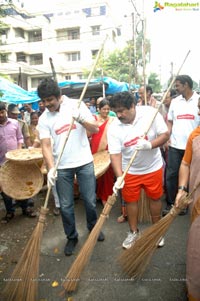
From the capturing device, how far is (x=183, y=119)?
3482 millimetres

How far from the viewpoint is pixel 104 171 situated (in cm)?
390

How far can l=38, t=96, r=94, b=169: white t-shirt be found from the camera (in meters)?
2.70

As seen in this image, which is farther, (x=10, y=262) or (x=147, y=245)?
(x=10, y=262)

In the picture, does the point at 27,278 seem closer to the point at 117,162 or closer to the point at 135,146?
the point at 117,162

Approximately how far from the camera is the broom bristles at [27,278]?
2.16m

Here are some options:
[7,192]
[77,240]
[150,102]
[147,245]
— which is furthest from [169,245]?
[150,102]

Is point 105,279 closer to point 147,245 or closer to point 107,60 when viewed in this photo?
point 147,245

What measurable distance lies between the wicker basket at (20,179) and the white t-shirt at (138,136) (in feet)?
5.26

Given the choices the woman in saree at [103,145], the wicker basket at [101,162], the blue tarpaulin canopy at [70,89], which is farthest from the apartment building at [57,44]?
the wicker basket at [101,162]

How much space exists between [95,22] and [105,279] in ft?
102

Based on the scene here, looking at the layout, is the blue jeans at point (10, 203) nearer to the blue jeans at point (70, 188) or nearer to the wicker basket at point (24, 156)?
the wicker basket at point (24, 156)

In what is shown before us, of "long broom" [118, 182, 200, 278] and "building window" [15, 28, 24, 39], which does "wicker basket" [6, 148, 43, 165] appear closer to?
→ "long broom" [118, 182, 200, 278]

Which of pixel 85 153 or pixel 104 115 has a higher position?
pixel 104 115

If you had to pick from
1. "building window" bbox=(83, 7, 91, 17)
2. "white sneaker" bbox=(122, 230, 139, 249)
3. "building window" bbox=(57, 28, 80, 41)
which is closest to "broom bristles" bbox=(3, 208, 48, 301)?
"white sneaker" bbox=(122, 230, 139, 249)
